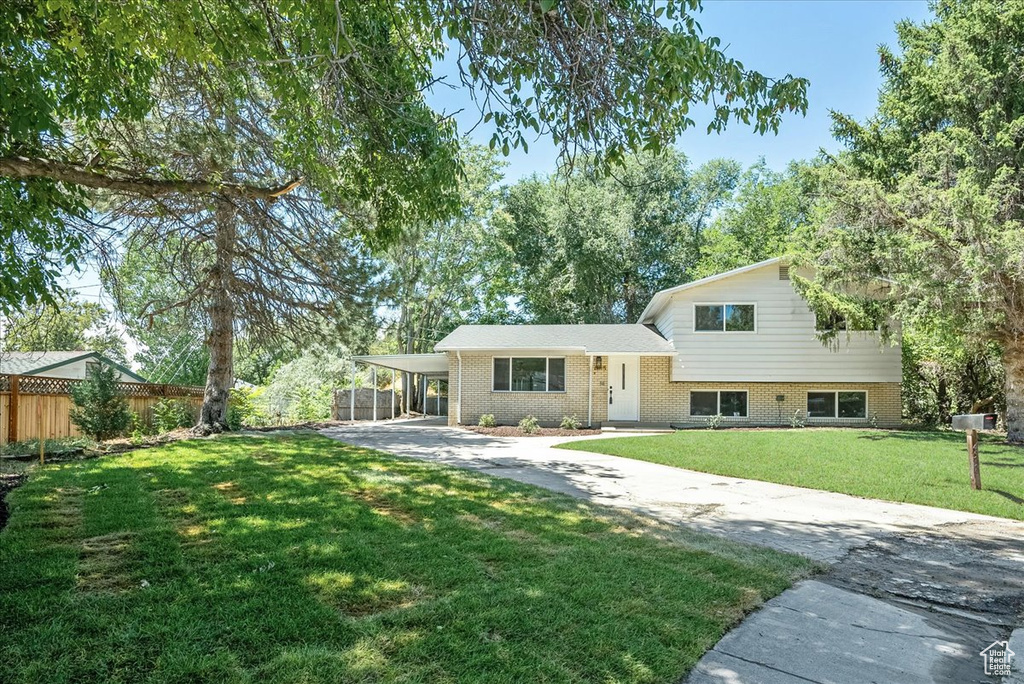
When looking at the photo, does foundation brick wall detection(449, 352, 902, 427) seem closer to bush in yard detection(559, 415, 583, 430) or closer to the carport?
bush in yard detection(559, 415, 583, 430)

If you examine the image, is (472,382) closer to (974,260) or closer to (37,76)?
(974,260)

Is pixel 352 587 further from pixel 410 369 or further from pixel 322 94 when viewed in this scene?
pixel 410 369

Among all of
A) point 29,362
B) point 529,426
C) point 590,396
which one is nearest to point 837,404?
point 590,396

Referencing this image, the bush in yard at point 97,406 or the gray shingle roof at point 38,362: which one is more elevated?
the gray shingle roof at point 38,362

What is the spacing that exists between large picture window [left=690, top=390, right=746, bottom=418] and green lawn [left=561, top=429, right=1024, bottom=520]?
12.1ft

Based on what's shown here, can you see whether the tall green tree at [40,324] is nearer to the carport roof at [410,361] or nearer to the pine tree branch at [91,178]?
the pine tree branch at [91,178]

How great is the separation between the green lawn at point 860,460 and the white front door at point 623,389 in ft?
14.3

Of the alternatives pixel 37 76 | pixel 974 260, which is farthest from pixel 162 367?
pixel 974 260

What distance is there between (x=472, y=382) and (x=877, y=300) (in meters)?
11.8

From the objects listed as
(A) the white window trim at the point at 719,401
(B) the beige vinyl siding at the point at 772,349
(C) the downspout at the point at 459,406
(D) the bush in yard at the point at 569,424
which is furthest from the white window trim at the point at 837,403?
(C) the downspout at the point at 459,406

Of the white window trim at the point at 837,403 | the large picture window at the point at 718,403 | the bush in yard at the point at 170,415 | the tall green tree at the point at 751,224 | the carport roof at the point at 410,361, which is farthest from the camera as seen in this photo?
the tall green tree at the point at 751,224

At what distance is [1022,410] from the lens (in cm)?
1370

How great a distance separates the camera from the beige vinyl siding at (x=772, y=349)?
59.6 feet

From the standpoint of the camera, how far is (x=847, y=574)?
4707mm
